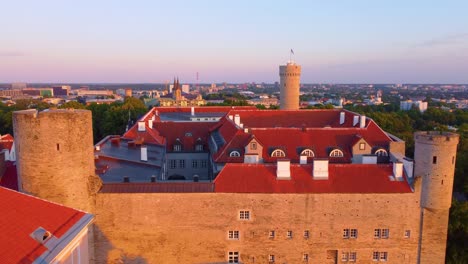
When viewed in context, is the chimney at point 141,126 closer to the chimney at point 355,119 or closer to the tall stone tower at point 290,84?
the chimney at point 355,119

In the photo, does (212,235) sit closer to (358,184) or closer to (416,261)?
(358,184)

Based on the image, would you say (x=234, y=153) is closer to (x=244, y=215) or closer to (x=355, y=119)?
(x=244, y=215)

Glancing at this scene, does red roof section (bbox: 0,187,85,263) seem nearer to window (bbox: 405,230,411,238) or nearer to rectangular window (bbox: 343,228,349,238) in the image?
rectangular window (bbox: 343,228,349,238)

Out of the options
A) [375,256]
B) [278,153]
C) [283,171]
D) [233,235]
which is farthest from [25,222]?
[375,256]

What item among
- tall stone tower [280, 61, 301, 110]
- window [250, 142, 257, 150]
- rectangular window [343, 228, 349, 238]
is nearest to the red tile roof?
window [250, 142, 257, 150]

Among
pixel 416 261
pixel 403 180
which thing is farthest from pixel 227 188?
pixel 416 261

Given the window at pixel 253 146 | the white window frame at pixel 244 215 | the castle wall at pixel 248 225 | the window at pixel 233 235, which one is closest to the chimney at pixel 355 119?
the window at pixel 253 146
